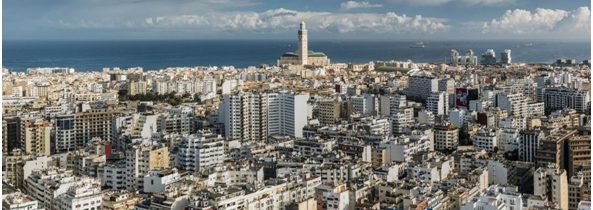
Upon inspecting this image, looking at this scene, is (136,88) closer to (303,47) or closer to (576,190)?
(303,47)

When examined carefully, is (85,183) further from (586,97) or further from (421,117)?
(586,97)

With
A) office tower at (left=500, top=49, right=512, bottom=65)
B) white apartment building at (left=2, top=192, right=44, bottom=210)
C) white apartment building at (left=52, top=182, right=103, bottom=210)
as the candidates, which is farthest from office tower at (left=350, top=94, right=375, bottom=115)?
office tower at (left=500, top=49, right=512, bottom=65)

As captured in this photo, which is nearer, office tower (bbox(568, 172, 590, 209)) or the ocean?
office tower (bbox(568, 172, 590, 209))

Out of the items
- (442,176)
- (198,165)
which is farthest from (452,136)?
(198,165)

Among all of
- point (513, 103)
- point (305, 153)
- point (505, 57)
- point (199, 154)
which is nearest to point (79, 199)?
point (199, 154)

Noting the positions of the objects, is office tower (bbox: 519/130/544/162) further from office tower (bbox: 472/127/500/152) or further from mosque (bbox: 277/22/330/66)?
mosque (bbox: 277/22/330/66)

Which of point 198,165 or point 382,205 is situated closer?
point 382,205

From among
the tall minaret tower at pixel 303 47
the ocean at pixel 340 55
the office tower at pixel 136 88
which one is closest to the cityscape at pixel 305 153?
the office tower at pixel 136 88
